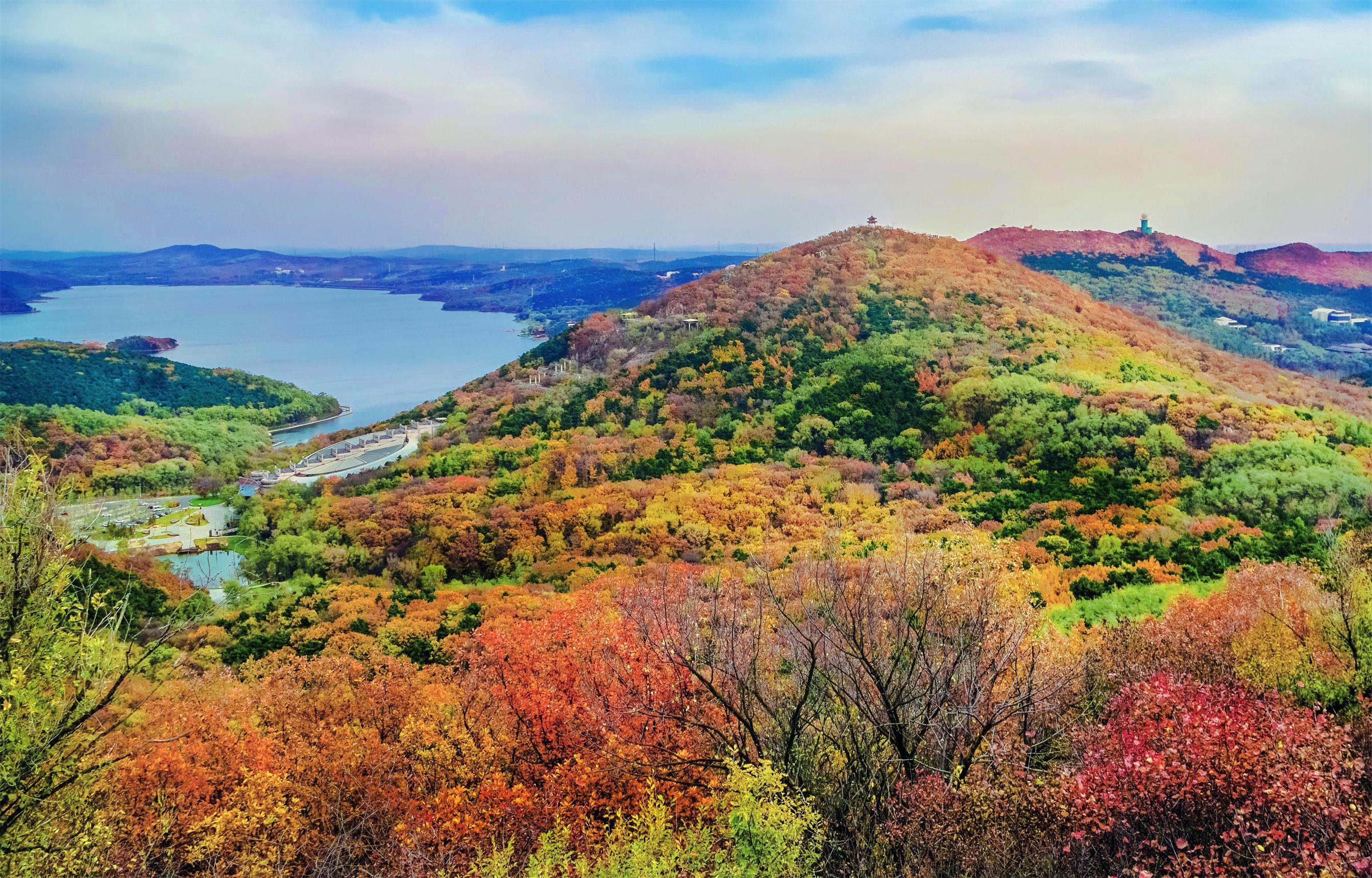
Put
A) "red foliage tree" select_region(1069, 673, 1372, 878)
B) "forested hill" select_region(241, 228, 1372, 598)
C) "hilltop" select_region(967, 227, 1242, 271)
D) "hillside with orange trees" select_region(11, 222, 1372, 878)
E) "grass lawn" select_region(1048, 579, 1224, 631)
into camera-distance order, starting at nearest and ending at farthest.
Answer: "red foliage tree" select_region(1069, 673, 1372, 878) < "hillside with orange trees" select_region(11, 222, 1372, 878) < "grass lawn" select_region(1048, 579, 1224, 631) < "forested hill" select_region(241, 228, 1372, 598) < "hilltop" select_region(967, 227, 1242, 271)

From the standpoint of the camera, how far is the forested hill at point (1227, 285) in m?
52.8

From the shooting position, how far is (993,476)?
86.5 ft

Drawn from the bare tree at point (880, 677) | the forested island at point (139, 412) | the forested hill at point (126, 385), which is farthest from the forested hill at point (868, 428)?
the forested hill at point (126, 385)

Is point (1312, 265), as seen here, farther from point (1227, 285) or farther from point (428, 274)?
point (428, 274)

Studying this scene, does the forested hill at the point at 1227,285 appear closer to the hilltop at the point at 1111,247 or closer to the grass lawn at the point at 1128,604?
the hilltop at the point at 1111,247

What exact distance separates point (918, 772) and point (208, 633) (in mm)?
14984

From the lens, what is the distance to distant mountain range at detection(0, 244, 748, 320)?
96.7m

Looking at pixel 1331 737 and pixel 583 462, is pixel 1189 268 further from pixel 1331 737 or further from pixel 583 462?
pixel 1331 737

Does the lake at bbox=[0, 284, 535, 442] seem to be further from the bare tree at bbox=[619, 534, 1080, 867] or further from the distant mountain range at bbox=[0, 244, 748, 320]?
the bare tree at bbox=[619, 534, 1080, 867]

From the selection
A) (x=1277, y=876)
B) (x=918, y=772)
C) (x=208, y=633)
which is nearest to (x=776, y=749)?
(x=918, y=772)

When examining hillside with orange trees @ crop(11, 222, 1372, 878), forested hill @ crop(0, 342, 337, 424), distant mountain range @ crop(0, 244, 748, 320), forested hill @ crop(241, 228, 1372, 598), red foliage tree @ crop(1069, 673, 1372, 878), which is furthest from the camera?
distant mountain range @ crop(0, 244, 748, 320)

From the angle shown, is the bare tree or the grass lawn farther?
the grass lawn

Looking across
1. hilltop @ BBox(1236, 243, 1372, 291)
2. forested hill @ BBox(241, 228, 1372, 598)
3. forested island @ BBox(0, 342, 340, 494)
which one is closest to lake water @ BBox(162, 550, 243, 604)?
forested hill @ BBox(241, 228, 1372, 598)

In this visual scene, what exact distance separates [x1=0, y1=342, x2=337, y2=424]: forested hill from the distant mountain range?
30.4 metres
